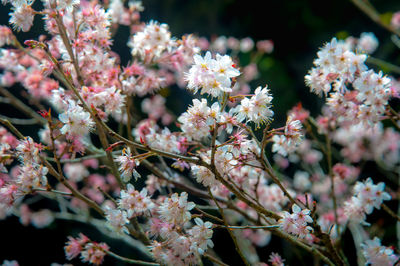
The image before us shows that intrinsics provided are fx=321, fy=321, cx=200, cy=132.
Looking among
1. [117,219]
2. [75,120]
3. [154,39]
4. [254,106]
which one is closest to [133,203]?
[117,219]

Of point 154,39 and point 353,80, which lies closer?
point 353,80

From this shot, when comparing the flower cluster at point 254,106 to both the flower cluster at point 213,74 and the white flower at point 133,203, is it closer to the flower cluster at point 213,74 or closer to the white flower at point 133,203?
the flower cluster at point 213,74

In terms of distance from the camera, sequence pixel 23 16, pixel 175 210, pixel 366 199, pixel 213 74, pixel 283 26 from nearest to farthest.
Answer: pixel 213 74
pixel 175 210
pixel 23 16
pixel 366 199
pixel 283 26

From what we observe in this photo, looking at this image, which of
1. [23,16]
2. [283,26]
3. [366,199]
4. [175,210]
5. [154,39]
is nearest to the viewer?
[175,210]

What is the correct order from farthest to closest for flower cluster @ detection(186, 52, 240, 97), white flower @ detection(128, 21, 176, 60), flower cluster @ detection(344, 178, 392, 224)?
white flower @ detection(128, 21, 176, 60) < flower cluster @ detection(344, 178, 392, 224) < flower cluster @ detection(186, 52, 240, 97)

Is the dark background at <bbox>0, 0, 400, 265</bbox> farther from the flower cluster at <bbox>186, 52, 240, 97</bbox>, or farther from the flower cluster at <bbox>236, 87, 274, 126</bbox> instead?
the flower cluster at <bbox>186, 52, 240, 97</bbox>

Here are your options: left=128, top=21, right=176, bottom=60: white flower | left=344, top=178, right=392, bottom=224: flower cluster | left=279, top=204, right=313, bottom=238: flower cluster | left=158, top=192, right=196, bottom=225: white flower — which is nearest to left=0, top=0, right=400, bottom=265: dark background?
left=344, top=178, right=392, bottom=224: flower cluster

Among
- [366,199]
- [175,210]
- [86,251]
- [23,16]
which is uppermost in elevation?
[23,16]

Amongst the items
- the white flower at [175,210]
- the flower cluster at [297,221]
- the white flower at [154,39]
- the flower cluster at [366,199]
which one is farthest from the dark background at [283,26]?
the white flower at [175,210]

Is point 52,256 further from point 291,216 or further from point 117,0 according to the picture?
point 291,216

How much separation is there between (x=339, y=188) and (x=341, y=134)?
0.76 meters

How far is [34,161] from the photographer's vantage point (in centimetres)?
108

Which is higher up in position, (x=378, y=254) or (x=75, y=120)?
(x=75, y=120)

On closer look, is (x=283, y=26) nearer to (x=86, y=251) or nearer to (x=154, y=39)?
(x=154, y=39)
